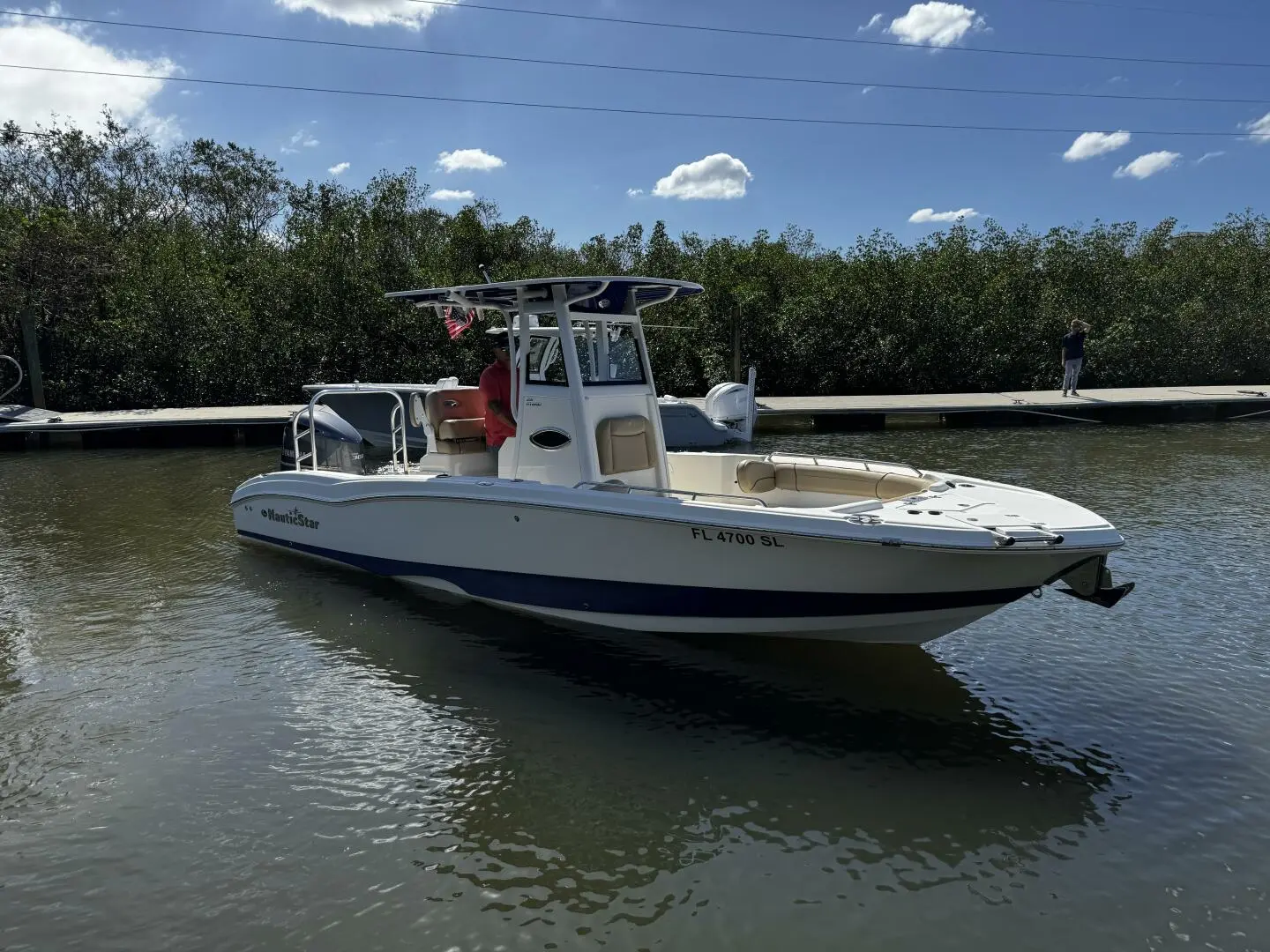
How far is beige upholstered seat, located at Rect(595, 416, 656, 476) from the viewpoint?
22.4 feet

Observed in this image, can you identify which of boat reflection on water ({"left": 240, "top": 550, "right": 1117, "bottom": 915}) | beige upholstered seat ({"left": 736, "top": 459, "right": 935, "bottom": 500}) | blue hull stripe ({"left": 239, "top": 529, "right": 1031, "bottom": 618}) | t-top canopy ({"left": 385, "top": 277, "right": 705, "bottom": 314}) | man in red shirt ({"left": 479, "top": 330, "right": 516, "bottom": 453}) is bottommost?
boat reflection on water ({"left": 240, "top": 550, "right": 1117, "bottom": 915})

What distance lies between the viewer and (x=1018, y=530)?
5098 millimetres

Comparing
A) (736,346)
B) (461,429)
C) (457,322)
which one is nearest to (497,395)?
(461,429)

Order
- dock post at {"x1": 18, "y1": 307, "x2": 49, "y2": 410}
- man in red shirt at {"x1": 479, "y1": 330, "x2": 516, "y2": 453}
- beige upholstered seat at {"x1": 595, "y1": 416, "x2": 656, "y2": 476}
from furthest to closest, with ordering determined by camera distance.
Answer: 1. dock post at {"x1": 18, "y1": 307, "x2": 49, "y2": 410}
2. man in red shirt at {"x1": 479, "y1": 330, "x2": 516, "y2": 453}
3. beige upholstered seat at {"x1": 595, "y1": 416, "x2": 656, "y2": 476}

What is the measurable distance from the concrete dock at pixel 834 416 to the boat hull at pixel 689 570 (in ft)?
35.0

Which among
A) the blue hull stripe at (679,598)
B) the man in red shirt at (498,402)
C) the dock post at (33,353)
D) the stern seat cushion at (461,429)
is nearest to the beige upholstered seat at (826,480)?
the blue hull stripe at (679,598)

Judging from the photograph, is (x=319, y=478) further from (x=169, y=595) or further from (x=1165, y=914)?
(x=1165, y=914)

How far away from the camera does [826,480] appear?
732 centimetres

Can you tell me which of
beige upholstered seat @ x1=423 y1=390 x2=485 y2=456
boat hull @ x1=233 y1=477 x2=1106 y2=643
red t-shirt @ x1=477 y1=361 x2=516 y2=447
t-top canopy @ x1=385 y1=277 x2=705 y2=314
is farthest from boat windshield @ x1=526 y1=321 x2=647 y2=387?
boat hull @ x1=233 y1=477 x2=1106 y2=643

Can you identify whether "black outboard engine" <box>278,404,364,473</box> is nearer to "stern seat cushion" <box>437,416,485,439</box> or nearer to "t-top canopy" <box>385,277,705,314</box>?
"stern seat cushion" <box>437,416,485,439</box>

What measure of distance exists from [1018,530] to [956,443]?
1230 centimetres

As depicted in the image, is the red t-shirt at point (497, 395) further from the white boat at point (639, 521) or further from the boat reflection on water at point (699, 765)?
the boat reflection on water at point (699, 765)

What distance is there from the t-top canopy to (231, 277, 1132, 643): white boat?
0.07ft

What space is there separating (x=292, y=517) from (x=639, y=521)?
4.25 meters
